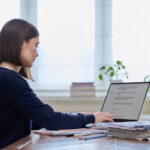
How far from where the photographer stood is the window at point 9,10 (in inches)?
118

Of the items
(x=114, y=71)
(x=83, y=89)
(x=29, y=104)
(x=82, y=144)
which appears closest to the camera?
(x=82, y=144)

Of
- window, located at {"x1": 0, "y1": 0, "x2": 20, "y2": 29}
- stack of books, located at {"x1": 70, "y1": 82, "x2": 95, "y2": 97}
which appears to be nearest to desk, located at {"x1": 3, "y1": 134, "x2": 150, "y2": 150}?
stack of books, located at {"x1": 70, "y1": 82, "x2": 95, "y2": 97}

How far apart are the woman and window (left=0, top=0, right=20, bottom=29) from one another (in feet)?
5.23

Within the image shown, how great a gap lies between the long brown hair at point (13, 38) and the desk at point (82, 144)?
45 cm

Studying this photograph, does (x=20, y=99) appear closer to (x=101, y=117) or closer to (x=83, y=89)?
(x=101, y=117)

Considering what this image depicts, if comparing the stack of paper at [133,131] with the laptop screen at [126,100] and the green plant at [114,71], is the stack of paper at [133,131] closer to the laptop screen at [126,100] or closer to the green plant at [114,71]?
the laptop screen at [126,100]

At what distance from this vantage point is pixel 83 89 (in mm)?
2686

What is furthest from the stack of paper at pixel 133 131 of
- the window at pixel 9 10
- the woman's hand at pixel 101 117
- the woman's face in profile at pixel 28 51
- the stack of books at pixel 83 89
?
the window at pixel 9 10

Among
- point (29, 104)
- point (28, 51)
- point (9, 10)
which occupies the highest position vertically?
point (9, 10)

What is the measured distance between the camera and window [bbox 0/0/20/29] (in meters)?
3.00

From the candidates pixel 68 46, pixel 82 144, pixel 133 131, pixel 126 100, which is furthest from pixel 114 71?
pixel 82 144

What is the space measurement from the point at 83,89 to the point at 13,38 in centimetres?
134

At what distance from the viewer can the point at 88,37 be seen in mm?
2941

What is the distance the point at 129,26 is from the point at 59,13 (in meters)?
0.71
